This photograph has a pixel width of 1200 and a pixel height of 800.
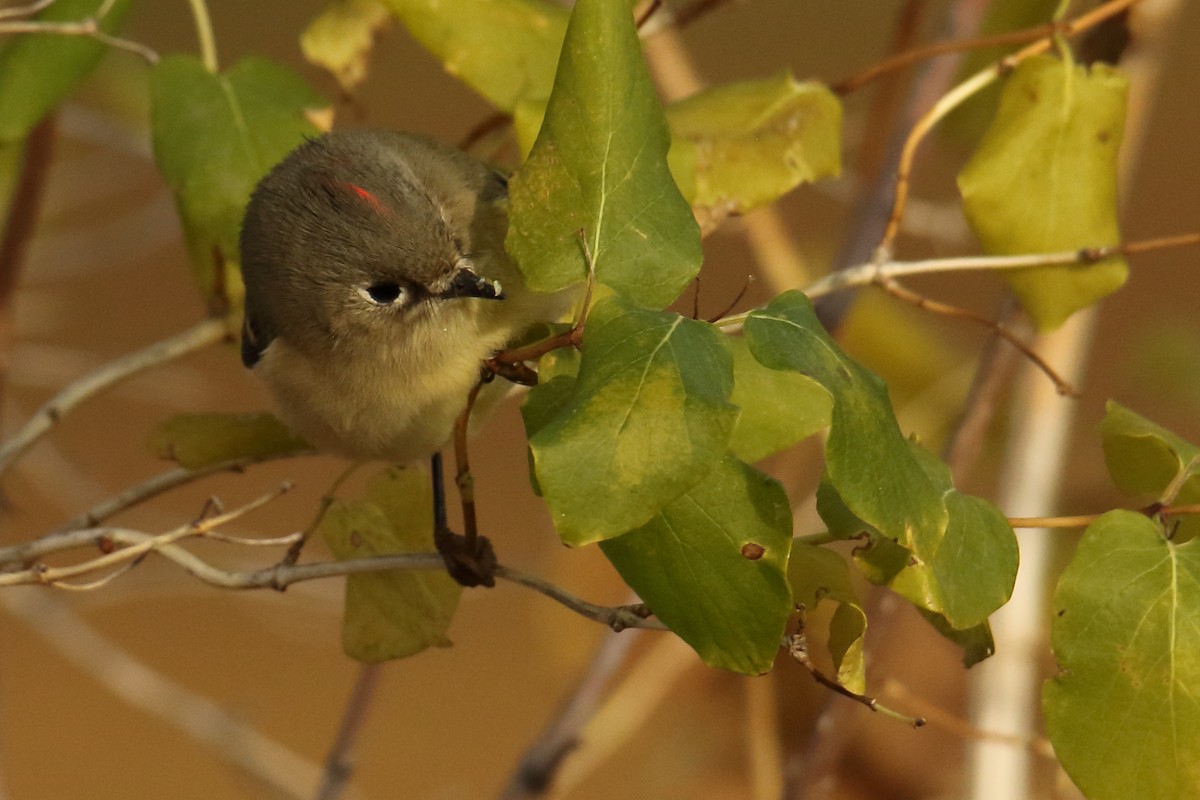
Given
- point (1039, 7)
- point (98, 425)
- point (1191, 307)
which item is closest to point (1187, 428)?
point (1191, 307)

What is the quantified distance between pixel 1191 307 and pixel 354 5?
2.96 m

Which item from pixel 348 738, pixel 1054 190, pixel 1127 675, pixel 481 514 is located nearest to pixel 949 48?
pixel 1054 190

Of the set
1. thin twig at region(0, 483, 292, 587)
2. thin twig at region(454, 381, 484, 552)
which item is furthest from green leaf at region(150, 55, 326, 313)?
thin twig at region(454, 381, 484, 552)

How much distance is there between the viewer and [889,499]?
61 cm

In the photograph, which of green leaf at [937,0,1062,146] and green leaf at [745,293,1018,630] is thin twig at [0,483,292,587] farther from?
green leaf at [937,0,1062,146]

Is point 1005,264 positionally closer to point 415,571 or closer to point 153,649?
point 415,571

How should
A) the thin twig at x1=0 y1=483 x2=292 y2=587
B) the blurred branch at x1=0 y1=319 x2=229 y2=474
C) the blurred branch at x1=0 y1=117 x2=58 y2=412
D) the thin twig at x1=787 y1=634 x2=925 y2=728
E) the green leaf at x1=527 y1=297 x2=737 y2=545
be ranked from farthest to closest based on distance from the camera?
the blurred branch at x1=0 y1=117 x2=58 y2=412 < the blurred branch at x1=0 y1=319 x2=229 y2=474 < the thin twig at x1=0 y1=483 x2=292 y2=587 < the thin twig at x1=787 y1=634 x2=925 y2=728 < the green leaf at x1=527 y1=297 x2=737 y2=545

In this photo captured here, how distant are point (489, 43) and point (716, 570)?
0.57 m

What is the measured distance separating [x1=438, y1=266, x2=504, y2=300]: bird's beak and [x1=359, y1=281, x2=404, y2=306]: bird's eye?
1.6 inches

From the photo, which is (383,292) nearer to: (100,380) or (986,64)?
(100,380)

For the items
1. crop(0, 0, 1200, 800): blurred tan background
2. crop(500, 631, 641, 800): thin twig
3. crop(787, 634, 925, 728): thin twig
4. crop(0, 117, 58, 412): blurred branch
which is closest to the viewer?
crop(787, 634, 925, 728): thin twig

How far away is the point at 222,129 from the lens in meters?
1.04

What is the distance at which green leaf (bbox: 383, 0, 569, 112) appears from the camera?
1.02 m

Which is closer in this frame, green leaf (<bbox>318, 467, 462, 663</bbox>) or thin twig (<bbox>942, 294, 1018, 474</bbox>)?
green leaf (<bbox>318, 467, 462, 663</bbox>)
